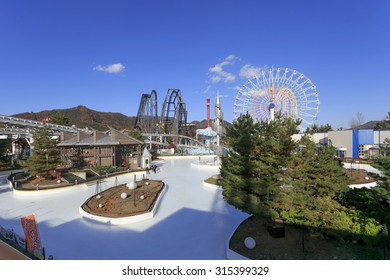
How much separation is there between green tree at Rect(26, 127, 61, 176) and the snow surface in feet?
9.60

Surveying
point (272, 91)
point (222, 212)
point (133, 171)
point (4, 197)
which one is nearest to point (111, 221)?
point (222, 212)

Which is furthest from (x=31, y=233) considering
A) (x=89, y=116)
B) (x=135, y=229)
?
(x=89, y=116)

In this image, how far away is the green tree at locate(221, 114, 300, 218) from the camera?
903cm

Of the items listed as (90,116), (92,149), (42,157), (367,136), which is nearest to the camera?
(42,157)

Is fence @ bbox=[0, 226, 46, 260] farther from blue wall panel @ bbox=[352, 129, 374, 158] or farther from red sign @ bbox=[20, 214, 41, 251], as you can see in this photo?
blue wall panel @ bbox=[352, 129, 374, 158]

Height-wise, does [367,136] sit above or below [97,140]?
below

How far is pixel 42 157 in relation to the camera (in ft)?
64.4

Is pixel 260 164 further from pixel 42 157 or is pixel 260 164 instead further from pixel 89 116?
pixel 89 116

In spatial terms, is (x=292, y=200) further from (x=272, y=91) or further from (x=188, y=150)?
(x=188, y=150)

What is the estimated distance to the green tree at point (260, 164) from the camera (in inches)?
356

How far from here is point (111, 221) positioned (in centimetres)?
1143

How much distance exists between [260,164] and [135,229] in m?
6.50

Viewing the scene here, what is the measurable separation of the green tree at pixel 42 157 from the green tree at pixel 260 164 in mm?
17056

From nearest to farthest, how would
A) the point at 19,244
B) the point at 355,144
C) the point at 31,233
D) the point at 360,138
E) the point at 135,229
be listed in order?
the point at 31,233
the point at 19,244
the point at 135,229
the point at 360,138
the point at 355,144
